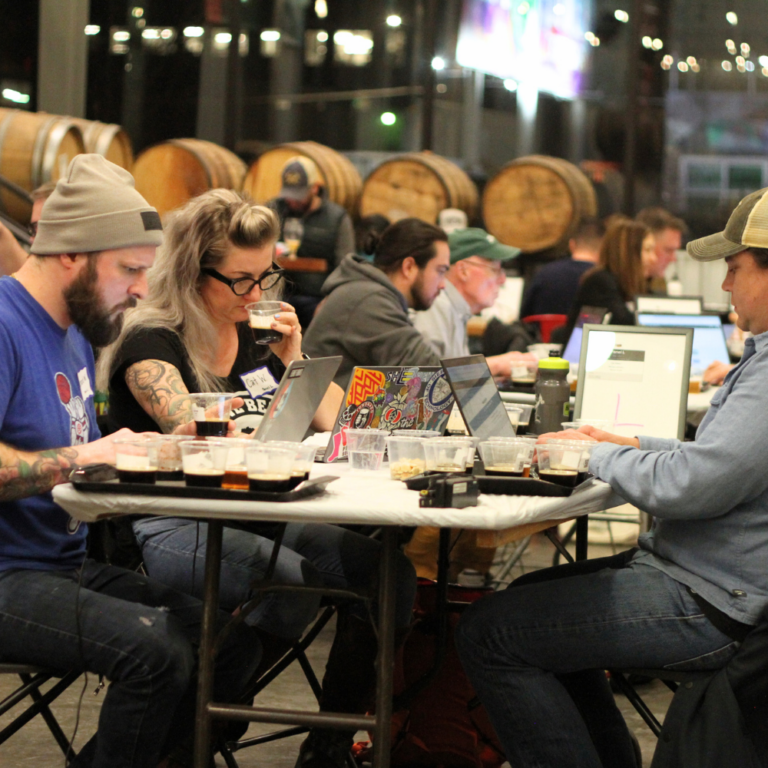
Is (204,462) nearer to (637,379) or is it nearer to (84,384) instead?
(84,384)

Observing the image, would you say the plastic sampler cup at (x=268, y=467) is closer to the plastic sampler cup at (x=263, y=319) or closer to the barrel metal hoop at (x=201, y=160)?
the plastic sampler cup at (x=263, y=319)

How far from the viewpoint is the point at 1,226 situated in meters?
4.06

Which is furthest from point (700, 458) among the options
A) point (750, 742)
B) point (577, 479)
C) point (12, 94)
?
point (12, 94)

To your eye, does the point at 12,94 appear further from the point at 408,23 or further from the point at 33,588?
the point at 33,588

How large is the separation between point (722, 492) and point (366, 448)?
0.76 metres

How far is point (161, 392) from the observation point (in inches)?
98.7

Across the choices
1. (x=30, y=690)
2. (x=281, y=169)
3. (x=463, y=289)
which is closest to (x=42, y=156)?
(x=281, y=169)

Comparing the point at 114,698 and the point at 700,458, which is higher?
the point at 700,458

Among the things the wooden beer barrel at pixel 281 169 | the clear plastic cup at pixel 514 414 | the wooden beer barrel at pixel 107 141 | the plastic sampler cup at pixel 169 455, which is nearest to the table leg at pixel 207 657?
the plastic sampler cup at pixel 169 455

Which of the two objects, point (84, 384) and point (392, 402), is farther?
point (392, 402)

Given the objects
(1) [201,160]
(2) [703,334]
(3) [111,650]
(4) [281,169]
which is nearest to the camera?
(3) [111,650]

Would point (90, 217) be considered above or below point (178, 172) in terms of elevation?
below

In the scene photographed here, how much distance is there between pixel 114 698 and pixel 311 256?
17.3 feet

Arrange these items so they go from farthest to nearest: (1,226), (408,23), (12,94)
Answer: (408,23)
(12,94)
(1,226)
